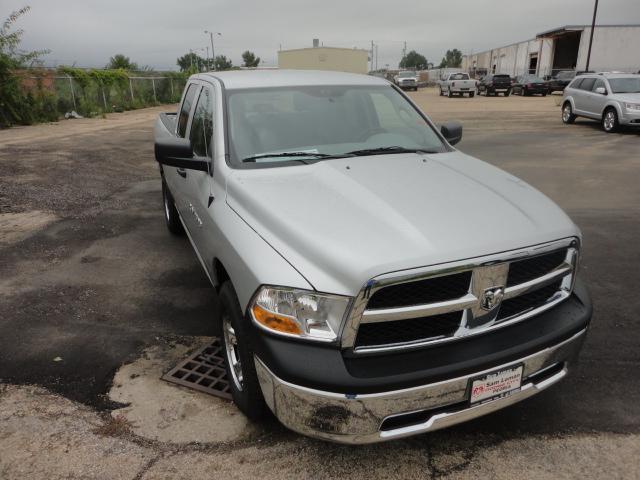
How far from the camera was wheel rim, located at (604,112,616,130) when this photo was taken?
14656 millimetres

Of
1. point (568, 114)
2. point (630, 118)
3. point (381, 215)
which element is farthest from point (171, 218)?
point (568, 114)

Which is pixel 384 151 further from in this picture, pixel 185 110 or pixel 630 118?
pixel 630 118

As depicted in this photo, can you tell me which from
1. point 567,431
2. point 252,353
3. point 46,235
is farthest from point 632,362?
point 46,235

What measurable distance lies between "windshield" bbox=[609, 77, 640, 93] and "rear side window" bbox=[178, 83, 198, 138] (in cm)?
1450

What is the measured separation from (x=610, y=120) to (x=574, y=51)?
50.7 metres

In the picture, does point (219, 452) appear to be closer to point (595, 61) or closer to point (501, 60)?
point (595, 61)

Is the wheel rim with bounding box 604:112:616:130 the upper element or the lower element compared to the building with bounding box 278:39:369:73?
lower

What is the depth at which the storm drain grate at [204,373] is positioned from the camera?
313cm

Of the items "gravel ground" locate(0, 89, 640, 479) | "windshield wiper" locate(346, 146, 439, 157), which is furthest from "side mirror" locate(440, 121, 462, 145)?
"gravel ground" locate(0, 89, 640, 479)

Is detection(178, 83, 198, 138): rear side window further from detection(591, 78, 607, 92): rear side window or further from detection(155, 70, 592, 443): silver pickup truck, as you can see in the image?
detection(591, 78, 607, 92): rear side window

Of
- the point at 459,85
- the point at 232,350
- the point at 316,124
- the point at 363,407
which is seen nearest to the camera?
the point at 363,407

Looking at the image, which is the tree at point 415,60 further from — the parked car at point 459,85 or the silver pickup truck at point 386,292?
the silver pickup truck at point 386,292

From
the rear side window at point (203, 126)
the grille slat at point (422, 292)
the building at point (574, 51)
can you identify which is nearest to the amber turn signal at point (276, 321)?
the grille slat at point (422, 292)

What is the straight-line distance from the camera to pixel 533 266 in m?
2.41
